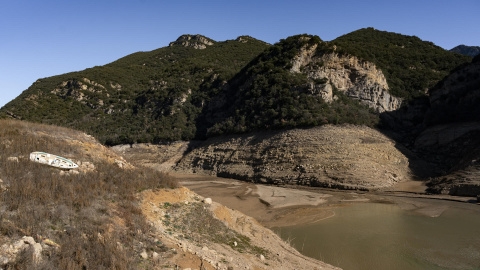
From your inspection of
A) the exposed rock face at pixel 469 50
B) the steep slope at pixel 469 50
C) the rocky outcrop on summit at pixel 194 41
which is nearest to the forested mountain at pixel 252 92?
the rocky outcrop on summit at pixel 194 41

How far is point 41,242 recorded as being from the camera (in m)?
4.75

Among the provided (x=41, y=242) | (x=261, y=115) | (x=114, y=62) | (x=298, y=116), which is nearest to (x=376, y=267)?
(x=41, y=242)

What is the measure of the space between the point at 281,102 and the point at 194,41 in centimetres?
8038

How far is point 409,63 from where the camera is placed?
45.8m

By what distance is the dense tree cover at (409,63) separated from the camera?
129 feet

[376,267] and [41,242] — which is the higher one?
[41,242]

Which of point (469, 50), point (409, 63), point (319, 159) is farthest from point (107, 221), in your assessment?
point (469, 50)

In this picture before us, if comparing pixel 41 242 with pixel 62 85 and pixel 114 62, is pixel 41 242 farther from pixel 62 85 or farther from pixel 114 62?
pixel 114 62

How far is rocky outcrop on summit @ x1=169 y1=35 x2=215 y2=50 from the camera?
4006 inches

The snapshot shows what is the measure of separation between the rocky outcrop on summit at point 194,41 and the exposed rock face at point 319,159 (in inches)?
3081

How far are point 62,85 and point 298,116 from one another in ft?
179

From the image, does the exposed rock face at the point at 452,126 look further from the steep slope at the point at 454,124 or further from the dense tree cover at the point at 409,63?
the dense tree cover at the point at 409,63

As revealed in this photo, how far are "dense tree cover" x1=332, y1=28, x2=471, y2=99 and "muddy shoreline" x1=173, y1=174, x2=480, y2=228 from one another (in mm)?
21936

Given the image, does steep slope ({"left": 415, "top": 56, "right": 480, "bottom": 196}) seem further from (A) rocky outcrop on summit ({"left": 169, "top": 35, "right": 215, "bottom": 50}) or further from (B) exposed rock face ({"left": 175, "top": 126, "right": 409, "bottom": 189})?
(A) rocky outcrop on summit ({"left": 169, "top": 35, "right": 215, "bottom": 50})
